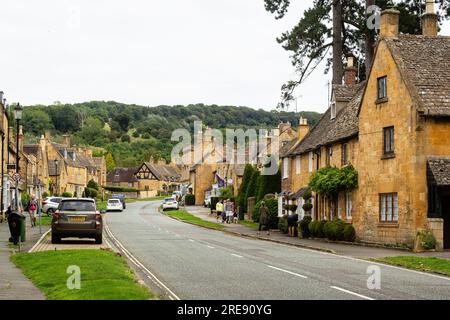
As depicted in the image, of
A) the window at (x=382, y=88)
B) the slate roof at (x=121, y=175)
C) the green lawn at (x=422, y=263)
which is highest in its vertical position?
the window at (x=382, y=88)

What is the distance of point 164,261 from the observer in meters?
22.6

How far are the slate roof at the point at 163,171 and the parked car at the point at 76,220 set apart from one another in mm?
138909

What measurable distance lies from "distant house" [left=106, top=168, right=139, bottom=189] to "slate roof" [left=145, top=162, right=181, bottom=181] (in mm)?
4263

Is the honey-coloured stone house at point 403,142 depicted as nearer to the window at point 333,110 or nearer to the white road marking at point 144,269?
the window at point 333,110

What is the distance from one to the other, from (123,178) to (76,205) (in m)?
141

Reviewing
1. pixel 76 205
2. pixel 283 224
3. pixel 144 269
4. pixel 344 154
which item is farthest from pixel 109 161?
pixel 144 269

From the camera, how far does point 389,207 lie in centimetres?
3256

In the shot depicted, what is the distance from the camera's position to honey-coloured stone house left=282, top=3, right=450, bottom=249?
30.4 metres

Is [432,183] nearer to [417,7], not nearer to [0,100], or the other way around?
[417,7]

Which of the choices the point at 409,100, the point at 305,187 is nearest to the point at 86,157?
the point at 305,187

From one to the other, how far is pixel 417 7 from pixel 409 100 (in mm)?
15525

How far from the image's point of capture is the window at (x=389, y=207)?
32031 mm

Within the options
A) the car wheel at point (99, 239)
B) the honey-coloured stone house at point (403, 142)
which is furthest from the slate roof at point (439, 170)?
the car wheel at point (99, 239)

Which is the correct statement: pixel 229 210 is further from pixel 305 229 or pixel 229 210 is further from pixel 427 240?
pixel 427 240
